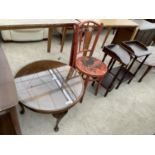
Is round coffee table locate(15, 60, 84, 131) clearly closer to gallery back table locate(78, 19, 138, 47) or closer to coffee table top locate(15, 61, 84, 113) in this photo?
coffee table top locate(15, 61, 84, 113)

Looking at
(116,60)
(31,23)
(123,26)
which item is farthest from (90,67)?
(123,26)

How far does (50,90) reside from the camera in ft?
4.55

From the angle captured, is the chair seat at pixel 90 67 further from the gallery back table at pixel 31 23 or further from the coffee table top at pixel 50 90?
the gallery back table at pixel 31 23

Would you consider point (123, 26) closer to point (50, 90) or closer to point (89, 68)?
point (89, 68)

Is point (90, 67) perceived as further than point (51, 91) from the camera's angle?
Yes

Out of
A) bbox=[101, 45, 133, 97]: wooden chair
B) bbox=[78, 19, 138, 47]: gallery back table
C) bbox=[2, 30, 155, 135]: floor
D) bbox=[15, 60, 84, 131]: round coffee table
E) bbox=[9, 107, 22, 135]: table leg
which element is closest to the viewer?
bbox=[9, 107, 22, 135]: table leg

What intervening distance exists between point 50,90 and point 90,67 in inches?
25.2

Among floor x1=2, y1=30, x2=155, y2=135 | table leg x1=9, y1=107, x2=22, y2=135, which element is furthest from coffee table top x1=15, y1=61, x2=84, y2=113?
floor x1=2, y1=30, x2=155, y2=135

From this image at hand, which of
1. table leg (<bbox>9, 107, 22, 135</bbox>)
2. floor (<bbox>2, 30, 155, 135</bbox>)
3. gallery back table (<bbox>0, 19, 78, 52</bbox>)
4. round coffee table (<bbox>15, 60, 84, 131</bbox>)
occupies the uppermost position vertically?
gallery back table (<bbox>0, 19, 78, 52</bbox>)

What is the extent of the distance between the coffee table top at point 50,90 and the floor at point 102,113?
0.48 metres

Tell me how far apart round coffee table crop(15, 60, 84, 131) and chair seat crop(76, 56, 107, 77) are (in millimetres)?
145

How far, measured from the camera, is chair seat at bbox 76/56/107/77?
1.74 meters
